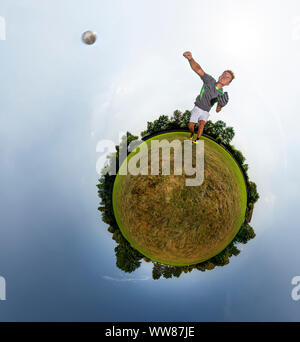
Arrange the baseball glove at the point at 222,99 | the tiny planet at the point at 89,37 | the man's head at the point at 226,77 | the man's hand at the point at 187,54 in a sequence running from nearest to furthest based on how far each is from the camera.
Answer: the man's hand at the point at 187,54 < the man's head at the point at 226,77 < the baseball glove at the point at 222,99 < the tiny planet at the point at 89,37

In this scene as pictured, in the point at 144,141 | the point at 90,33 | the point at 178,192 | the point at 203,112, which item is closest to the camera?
the point at 178,192

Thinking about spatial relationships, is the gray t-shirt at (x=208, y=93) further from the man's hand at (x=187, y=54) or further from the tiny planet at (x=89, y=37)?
the tiny planet at (x=89, y=37)

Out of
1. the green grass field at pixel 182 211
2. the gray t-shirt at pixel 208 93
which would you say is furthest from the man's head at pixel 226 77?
the green grass field at pixel 182 211

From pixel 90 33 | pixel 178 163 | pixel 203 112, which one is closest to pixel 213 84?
pixel 203 112

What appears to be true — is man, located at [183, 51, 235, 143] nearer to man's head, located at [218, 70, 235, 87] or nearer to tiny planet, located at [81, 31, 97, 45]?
man's head, located at [218, 70, 235, 87]

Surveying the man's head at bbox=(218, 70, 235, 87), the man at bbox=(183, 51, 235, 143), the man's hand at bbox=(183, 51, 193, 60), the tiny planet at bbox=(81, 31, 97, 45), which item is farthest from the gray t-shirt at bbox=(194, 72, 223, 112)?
the tiny planet at bbox=(81, 31, 97, 45)

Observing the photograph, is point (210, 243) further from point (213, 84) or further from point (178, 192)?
point (213, 84)
